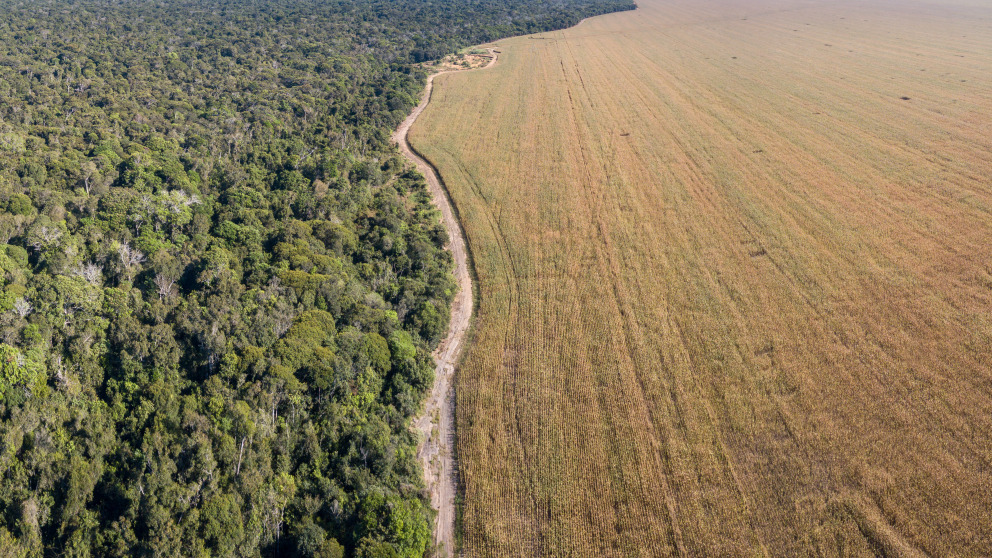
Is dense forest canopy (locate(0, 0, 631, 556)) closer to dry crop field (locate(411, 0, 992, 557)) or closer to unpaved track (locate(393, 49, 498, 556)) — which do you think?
unpaved track (locate(393, 49, 498, 556))

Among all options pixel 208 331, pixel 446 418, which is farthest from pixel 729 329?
pixel 208 331

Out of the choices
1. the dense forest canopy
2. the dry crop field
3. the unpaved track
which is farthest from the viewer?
the unpaved track

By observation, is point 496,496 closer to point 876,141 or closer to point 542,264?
point 542,264

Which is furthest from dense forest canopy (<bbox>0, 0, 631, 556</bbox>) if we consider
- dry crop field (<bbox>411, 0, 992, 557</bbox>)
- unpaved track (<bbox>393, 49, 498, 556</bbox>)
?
dry crop field (<bbox>411, 0, 992, 557</bbox>)

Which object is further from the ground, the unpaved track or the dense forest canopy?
the dense forest canopy

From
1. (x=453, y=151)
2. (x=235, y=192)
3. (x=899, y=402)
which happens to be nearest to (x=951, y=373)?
(x=899, y=402)

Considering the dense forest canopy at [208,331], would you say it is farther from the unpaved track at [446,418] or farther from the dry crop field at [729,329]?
the dry crop field at [729,329]

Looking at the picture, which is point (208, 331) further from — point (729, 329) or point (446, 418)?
point (729, 329)
